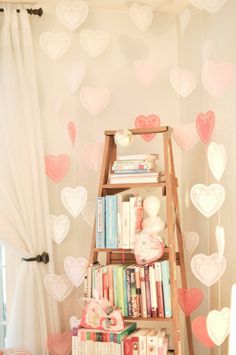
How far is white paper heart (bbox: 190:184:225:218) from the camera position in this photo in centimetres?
224

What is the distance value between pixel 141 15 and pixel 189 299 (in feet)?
5.10

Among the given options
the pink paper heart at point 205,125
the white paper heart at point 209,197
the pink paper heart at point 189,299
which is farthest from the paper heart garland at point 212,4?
the pink paper heart at point 189,299

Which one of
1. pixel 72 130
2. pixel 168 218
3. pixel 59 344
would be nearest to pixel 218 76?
pixel 168 218

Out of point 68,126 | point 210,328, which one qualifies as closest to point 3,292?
point 68,126

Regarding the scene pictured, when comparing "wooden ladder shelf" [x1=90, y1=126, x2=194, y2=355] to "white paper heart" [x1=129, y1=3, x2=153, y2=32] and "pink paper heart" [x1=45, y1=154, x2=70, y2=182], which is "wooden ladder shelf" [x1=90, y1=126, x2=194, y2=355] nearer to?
"pink paper heart" [x1=45, y1=154, x2=70, y2=182]

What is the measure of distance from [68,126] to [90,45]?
465mm

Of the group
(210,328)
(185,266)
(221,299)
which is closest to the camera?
(210,328)

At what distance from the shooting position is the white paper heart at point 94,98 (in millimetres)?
2600

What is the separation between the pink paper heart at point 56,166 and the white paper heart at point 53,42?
0.55 metres

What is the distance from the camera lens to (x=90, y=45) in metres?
2.62

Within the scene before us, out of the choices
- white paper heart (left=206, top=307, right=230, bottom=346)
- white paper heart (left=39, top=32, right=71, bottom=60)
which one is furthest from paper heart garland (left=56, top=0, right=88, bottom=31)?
white paper heart (left=206, top=307, right=230, bottom=346)

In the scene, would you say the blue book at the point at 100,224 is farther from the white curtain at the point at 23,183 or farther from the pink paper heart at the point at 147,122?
the pink paper heart at the point at 147,122

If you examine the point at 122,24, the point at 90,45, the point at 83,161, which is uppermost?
the point at 122,24

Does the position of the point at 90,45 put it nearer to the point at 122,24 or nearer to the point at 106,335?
the point at 122,24
